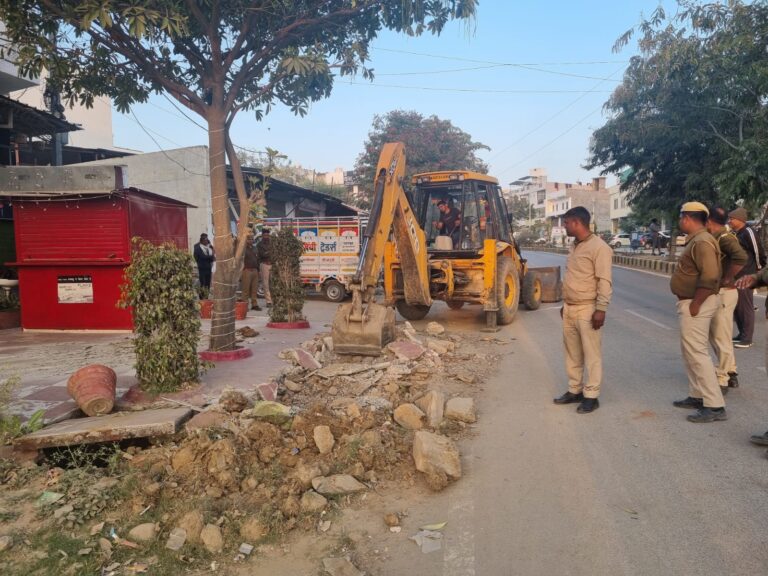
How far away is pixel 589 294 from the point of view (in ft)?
18.3

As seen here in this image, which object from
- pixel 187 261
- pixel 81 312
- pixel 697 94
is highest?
pixel 697 94

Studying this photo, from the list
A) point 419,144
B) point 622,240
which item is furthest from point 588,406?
point 622,240

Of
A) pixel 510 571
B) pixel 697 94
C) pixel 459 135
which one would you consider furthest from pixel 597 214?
pixel 510 571

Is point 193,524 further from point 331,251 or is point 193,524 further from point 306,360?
point 331,251

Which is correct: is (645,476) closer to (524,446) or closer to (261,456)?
(524,446)

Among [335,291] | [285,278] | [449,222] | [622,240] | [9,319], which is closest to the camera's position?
[9,319]

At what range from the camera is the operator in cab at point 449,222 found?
11.0 metres

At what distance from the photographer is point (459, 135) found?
34.7m

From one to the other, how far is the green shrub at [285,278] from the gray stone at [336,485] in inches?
248

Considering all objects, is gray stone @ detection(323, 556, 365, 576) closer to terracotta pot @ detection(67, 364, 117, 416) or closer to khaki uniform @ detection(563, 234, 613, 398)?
terracotta pot @ detection(67, 364, 117, 416)

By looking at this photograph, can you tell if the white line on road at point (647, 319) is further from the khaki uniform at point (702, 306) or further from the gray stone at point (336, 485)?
the gray stone at point (336, 485)

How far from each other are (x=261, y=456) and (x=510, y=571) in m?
1.98

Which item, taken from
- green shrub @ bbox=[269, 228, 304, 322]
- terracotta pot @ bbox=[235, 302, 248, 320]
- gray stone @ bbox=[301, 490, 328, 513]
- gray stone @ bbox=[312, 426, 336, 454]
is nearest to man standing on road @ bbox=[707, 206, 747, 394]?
gray stone @ bbox=[312, 426, 336, 454]

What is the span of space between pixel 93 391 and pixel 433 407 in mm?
2924
